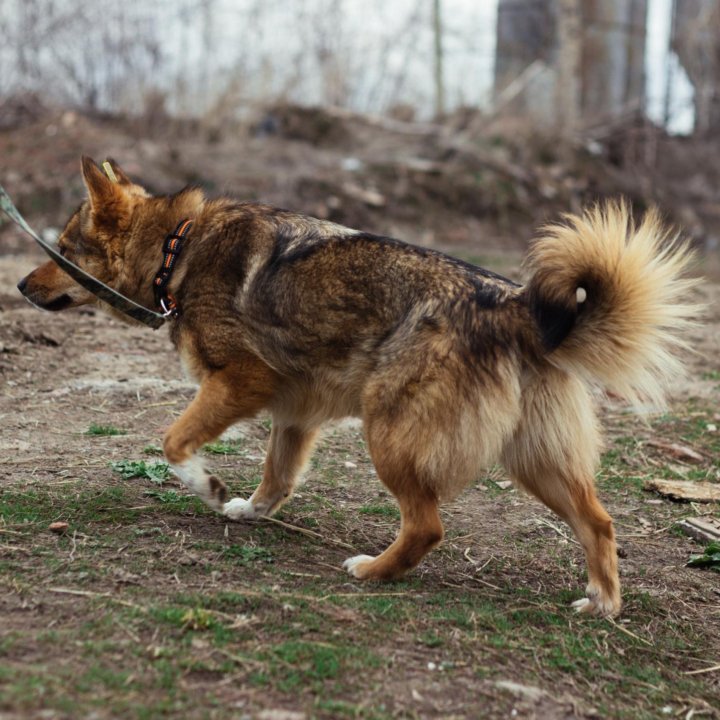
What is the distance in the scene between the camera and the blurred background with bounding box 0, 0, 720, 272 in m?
13.3

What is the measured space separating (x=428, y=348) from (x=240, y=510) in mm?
1459

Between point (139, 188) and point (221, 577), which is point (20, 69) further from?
point (221, 577)

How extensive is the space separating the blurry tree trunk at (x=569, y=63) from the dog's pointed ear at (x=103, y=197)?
13016 millimetres

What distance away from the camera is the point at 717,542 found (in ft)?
16.1

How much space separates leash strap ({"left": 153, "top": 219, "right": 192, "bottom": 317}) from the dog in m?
0.01

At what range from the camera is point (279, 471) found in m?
4.89

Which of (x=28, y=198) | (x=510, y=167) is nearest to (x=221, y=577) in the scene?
(x=28, y=198)

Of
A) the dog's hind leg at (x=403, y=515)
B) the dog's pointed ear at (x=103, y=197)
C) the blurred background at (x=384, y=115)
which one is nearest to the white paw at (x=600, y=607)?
the dog's hind leg at (x=403, y=515)

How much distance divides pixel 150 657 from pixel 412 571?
1623 mm

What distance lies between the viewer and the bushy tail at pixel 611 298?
A: 3.87 meters

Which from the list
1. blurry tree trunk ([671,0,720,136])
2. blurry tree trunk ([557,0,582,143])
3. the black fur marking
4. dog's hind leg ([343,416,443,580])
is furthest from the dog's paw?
blurry tree trunk ([671,0,720,136])

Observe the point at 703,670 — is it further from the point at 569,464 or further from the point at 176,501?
the point at 176,501

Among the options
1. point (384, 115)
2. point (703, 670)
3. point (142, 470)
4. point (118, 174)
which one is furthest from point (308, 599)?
point (384, 115)

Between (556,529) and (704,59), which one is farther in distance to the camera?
(704,59)
